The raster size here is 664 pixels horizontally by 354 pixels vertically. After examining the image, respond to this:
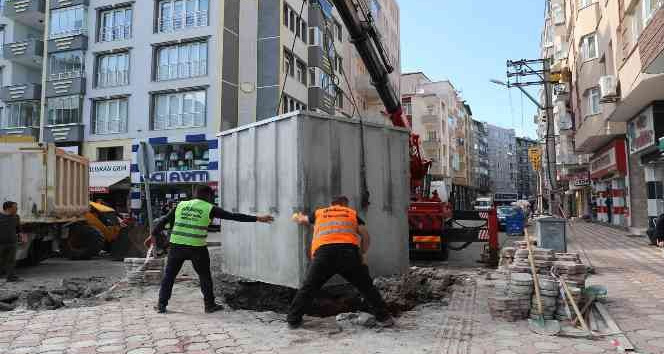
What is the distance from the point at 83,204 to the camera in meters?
12.2

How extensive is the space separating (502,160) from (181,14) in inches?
4243

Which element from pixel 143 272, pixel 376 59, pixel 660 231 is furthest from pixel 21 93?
pixel 660 231

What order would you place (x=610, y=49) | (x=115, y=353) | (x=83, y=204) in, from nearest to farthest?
(x=115, y=353)
(x=83, y=204)
(x=610, y=49)

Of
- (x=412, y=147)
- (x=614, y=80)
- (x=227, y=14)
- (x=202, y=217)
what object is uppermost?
(x=227, y=14)

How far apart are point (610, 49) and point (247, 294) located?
17.9 m

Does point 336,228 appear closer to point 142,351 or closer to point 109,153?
point 142,351

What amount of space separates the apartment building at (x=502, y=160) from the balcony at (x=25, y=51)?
3855 inches

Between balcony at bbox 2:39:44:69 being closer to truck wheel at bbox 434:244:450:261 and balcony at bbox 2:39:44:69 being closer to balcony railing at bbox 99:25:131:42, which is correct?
balcony railing at bbox 99:25:131:42

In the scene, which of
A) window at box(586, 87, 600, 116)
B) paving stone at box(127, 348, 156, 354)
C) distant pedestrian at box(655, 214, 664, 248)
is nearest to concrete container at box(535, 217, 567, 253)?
distant pedestrian at box(655, 214, 664, 248)

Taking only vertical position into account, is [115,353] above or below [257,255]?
below

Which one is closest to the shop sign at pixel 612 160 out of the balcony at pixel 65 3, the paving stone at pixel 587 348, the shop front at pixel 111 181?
the paving stone at pixel 587 348

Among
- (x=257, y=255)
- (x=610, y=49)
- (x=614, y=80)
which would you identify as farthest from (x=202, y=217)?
(x=610, y=49)

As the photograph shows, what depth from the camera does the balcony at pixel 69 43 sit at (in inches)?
1193

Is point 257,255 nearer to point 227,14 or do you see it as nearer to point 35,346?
point 35,346
